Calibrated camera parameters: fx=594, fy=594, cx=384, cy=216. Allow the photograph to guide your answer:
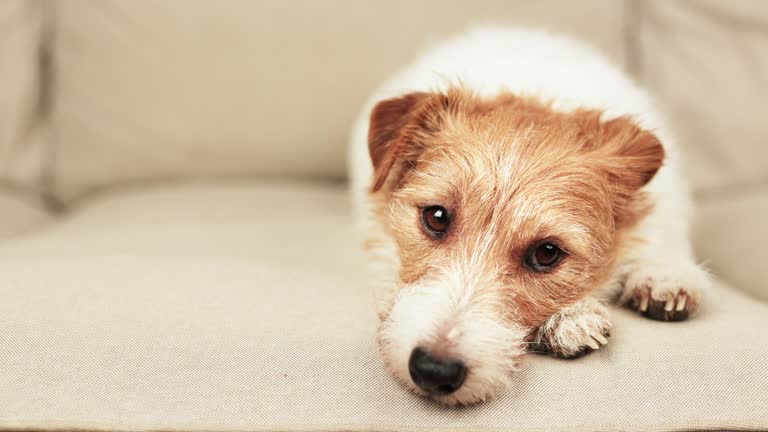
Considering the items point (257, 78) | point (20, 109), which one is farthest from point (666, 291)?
point (20, 109)

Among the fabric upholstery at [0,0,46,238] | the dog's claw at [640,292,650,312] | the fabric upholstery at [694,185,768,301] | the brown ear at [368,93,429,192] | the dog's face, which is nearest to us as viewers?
the dog's face

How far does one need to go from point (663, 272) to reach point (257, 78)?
1.95 m

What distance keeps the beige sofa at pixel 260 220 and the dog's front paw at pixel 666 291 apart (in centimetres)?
6

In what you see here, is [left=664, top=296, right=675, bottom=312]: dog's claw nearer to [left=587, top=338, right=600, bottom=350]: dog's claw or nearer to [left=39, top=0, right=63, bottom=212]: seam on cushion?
[left=587, top=338, right=600, bottom=350]: dog's claw

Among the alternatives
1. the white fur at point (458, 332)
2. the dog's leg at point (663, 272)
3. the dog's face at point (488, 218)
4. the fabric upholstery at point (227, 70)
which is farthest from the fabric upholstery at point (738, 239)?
the white fur at point (458, 332)

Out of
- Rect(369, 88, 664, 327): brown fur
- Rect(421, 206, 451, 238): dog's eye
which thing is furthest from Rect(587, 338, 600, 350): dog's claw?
Rect(421, 206, 451, 238): dog's eye

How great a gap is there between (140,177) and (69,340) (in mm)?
1680

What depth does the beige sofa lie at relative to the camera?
1.26 meters

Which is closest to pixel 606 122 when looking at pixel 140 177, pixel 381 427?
pixel 381 427

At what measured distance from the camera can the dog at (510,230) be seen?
134cm

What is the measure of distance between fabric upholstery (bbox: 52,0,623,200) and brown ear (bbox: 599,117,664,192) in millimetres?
1251

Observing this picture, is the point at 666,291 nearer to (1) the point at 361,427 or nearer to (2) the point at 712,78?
(1) the point at 361,427

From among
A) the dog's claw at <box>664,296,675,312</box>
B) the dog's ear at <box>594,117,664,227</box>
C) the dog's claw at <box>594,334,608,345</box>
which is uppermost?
the dog's ear at <box>594,117,664,227</box>

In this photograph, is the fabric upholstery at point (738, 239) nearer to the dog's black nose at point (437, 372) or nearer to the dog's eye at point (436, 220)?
the dog's eye at point (436, 220)
